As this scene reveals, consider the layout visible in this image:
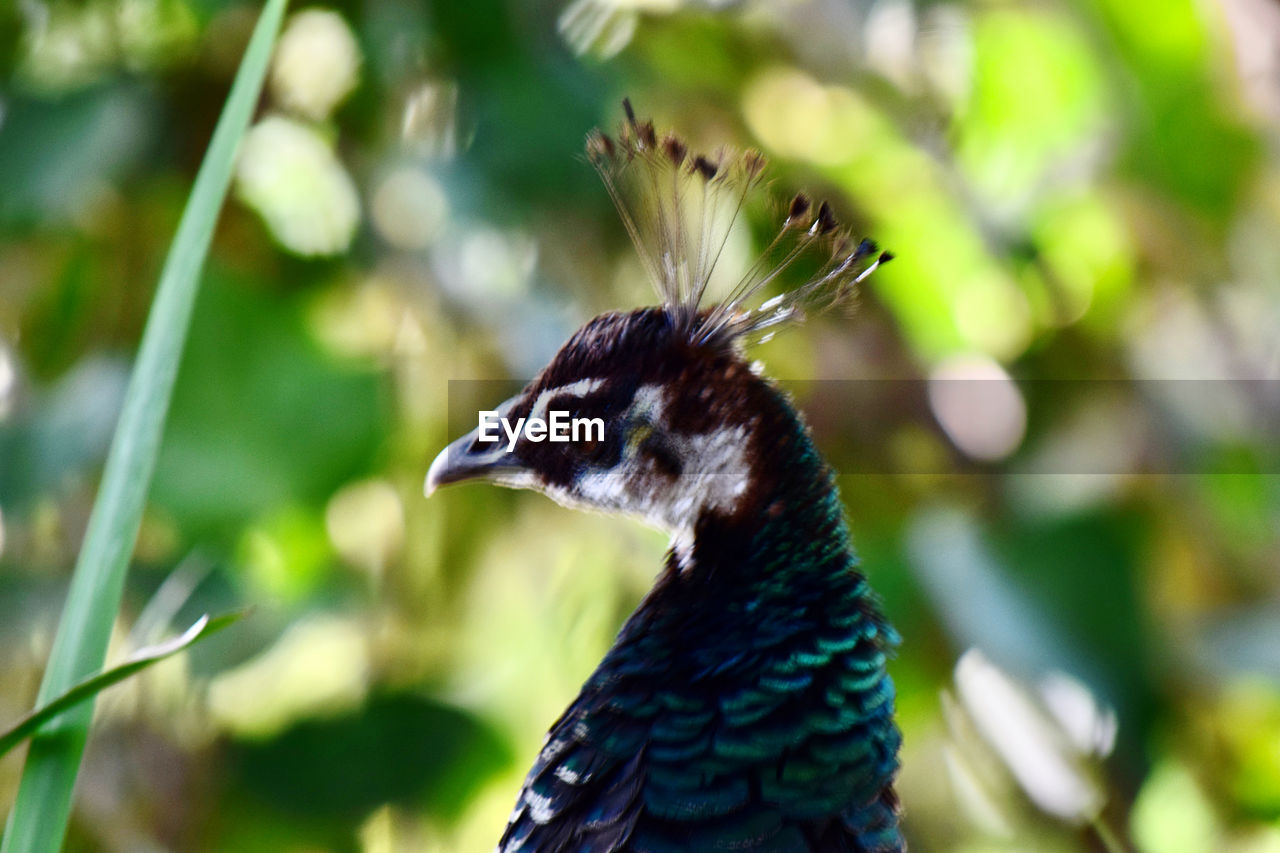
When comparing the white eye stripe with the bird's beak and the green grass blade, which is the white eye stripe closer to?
the bird's beak

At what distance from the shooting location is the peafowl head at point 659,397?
457mm

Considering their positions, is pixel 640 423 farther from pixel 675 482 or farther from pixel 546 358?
pixel 546 358

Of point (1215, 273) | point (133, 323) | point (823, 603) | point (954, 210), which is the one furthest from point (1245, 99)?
point (133, 323)

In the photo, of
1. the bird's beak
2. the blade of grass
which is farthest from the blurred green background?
the blade of grass

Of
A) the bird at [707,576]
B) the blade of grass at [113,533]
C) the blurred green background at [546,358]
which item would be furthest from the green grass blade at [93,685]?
the blurred green background at [546,358]

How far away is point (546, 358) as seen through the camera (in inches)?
33.7

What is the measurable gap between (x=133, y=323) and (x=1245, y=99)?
0.98 meters

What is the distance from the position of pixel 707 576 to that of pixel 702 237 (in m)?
0.14

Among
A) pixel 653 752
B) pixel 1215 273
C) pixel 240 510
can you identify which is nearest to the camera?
pixel 653 752

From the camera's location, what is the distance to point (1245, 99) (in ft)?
3.04

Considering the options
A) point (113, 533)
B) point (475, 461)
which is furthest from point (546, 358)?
point (113, 533)

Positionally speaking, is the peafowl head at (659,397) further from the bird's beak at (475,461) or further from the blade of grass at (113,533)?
the blade of grass at (113,533)

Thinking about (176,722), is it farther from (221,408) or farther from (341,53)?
(341,53)

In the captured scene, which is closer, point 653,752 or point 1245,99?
point 653,752
